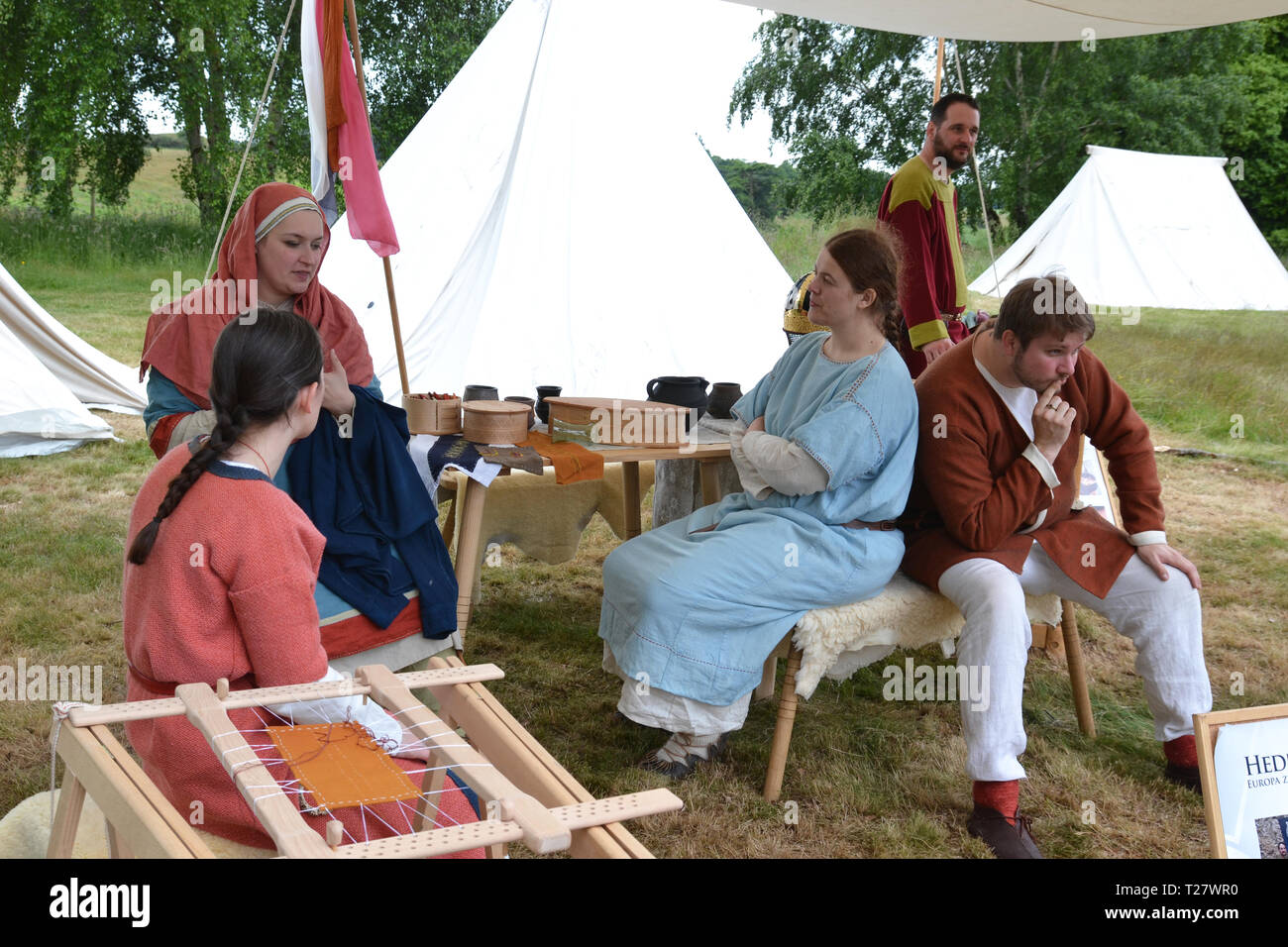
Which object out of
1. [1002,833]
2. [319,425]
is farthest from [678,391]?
[1002,833]

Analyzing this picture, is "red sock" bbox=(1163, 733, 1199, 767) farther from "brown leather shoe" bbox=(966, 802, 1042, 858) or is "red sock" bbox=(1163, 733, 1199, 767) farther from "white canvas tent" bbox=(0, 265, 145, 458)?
"white canvas tent" bbox=(0, 265, 145, 458)

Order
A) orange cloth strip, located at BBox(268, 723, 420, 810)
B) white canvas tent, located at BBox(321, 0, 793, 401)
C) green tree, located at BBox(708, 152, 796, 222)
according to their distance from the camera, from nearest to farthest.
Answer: orange cloth strip, located at BBox(268, 723, 420, 810), white canvas tent, located at BBox(321, 0, 793, 401), green tree, located at BBox(708, 152, 796, 222)

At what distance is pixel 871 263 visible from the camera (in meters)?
2.47

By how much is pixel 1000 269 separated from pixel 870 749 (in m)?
10.1

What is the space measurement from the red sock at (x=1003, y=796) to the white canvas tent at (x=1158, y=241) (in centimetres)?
919

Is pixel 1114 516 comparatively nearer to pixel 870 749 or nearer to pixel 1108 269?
pixel 870 749

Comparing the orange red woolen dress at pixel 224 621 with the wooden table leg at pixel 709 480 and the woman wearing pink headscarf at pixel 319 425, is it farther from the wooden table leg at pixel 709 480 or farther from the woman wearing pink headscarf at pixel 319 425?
the wooden table leg at pixel 709 480

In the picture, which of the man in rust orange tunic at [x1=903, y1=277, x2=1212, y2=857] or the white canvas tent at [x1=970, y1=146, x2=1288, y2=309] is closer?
the man in rust orange tunic at [x1=903, y1=277, x2=1212, y2=857]

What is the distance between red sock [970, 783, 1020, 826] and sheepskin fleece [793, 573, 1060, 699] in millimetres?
358

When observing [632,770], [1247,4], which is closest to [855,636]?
[632,770]

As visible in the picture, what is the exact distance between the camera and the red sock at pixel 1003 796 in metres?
2.33

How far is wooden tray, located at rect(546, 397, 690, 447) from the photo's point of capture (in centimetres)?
275

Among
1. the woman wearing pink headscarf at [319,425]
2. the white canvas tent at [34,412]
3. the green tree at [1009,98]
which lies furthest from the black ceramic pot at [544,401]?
the green tree at [1009,98]

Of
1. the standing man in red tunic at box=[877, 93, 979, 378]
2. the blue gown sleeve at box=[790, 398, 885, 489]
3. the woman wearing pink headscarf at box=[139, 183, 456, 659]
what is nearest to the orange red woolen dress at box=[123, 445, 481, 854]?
the woman wearing pink headscarf at box=[139, 183, 456, 659]
